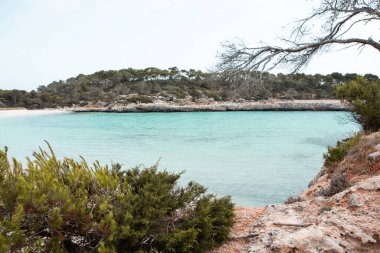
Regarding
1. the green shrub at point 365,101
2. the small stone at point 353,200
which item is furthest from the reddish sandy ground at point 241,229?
the green shrub at point 365,101

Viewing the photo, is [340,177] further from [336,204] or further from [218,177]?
[218,177]

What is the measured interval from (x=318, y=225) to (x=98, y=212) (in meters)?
2.54

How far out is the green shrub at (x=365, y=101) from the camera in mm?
11727

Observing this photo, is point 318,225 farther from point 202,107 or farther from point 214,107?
point 214,107

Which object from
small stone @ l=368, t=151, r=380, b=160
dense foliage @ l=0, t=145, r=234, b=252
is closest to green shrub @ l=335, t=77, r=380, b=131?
small stone @ l=368, t=151, r=380, b=160

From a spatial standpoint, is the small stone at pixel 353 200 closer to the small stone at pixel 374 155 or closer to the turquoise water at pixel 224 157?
the small stone at pixel 374 155

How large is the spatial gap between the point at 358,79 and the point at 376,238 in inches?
407

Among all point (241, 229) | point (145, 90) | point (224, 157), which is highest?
point (145, 90)

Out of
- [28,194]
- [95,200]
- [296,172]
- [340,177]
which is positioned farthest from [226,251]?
[296,172]

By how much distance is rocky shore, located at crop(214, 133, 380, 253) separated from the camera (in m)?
3.64

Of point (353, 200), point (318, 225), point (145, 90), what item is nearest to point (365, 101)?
point (353, 200)

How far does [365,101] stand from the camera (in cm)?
1230

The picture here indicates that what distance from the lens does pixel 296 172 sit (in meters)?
12.7

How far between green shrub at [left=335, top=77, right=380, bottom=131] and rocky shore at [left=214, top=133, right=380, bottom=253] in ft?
22.9
